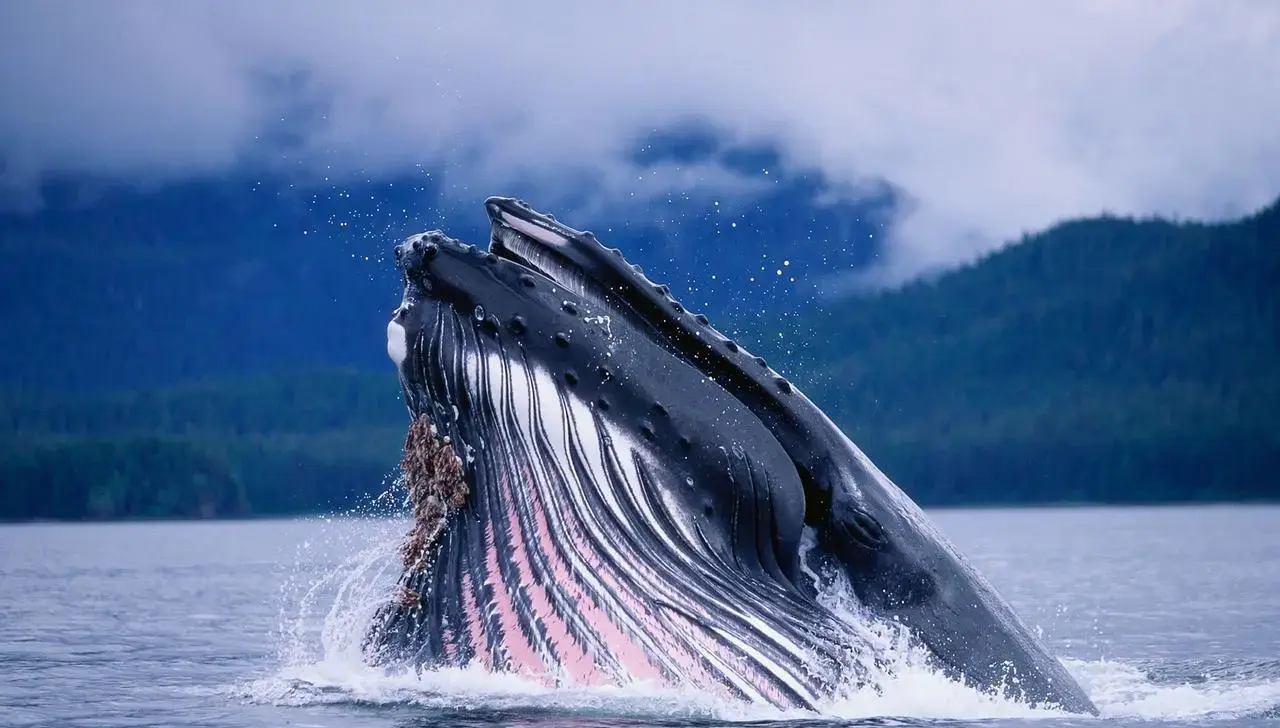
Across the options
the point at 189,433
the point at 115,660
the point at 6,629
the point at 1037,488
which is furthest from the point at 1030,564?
the point at 1037,488

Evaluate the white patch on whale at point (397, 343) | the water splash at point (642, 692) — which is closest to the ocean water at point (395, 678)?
the water splash at point (642, 692)

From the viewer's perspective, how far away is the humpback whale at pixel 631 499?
835 centimetres

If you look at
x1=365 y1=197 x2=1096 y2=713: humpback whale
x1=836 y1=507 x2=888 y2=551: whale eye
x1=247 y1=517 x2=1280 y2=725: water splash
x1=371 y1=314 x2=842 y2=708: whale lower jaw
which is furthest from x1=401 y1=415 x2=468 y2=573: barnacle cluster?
x1=836 y1=507 x2=888 y2=551: whale eye

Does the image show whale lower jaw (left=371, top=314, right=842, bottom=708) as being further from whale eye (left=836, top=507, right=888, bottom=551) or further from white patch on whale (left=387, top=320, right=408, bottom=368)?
whale eye (left=836, top=507, right=888, bottom=551)

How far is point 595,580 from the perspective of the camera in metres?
8.45

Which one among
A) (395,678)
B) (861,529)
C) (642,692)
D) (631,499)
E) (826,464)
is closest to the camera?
(642,692)

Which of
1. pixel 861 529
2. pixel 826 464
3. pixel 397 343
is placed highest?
pixel 397 343

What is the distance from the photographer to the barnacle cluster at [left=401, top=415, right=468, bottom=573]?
8766 mm

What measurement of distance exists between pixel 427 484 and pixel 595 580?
1.10 meters

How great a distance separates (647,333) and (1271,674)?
28.0 feet

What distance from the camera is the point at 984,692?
8.80 metres

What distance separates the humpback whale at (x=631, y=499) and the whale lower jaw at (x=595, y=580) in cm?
1

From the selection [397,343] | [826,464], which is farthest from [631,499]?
[397,343]

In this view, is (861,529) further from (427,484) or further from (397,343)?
(397,343)
